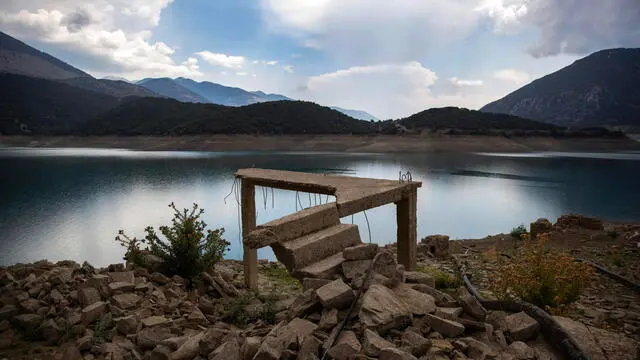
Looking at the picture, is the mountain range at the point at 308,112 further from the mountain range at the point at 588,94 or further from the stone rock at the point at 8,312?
the stone rock at the point at 8,312

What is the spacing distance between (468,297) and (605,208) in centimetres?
3061

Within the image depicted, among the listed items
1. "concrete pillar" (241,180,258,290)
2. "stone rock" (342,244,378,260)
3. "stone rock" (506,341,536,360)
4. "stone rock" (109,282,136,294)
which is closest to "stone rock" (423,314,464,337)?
"stone rock" (506,341,536,360)

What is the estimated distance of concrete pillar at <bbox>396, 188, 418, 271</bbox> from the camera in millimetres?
7055

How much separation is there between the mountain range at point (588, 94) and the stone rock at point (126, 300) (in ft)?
437

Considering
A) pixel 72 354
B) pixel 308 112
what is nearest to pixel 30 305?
pixel 72 354

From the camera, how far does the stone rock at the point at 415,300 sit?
11.2 feet

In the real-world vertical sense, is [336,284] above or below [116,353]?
above

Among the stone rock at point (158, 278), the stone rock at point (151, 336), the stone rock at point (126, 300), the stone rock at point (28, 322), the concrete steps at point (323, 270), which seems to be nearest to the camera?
the concrete steps at point (323, 270)

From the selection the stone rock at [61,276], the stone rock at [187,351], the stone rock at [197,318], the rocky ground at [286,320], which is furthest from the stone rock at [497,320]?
the stone rock at [61,276]

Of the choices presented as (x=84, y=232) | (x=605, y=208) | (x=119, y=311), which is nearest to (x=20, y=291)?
(x=119, y=311)

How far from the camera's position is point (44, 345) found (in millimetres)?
4914

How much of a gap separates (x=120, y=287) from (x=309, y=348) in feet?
13.2

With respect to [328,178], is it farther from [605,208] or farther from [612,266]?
[605,208]

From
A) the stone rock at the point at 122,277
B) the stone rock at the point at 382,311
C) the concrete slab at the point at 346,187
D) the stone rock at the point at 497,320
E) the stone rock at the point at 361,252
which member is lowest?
the stone rock at the point at 122,277
